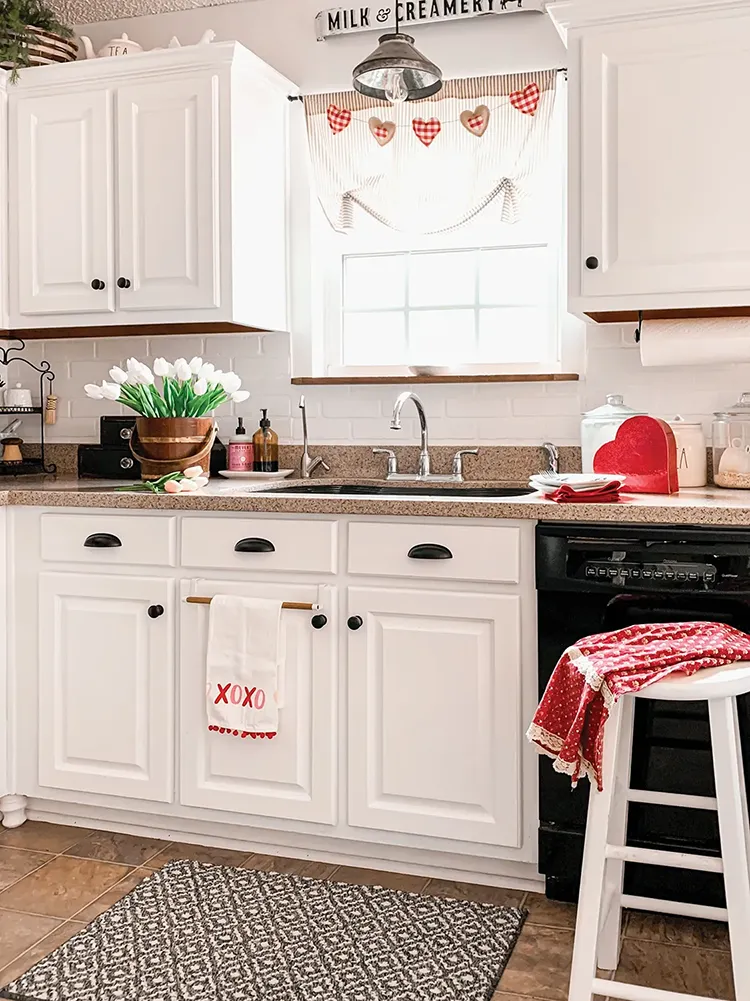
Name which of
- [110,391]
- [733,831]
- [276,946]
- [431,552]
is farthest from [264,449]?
[733,831]

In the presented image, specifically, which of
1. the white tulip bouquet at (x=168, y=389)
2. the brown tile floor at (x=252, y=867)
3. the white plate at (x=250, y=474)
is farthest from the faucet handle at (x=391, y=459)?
the brown tile floor at (x=252, y=867)

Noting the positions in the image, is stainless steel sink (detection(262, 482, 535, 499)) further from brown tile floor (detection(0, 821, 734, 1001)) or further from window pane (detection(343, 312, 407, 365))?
brown tile floor (detection(0, 821, 734, 1001))

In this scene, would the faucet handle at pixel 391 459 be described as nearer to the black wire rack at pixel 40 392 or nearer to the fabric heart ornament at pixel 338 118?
the fabric heart ornament at pixel 338 118

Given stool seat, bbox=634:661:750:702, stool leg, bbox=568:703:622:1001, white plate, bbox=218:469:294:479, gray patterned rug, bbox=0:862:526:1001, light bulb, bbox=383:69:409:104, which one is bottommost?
gray patterned rug, bbox=0:862:526:1001

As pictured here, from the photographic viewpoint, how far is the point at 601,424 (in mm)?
2965

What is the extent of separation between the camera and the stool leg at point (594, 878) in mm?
1874

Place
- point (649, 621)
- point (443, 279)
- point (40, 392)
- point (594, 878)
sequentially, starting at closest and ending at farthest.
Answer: point (594, 878)
point (649, 621)
point (443, 279)
point (40, 392)

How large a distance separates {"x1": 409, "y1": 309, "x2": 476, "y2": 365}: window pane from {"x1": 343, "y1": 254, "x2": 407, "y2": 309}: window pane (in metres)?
0.10

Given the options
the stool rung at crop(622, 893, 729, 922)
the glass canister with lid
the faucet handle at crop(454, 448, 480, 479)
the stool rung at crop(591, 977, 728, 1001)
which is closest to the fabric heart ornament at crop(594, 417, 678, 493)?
the glass canister with lid

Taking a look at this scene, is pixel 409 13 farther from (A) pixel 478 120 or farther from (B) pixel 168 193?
(B) pixel 168 193

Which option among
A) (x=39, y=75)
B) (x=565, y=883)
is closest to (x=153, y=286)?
(x=39, y=75)

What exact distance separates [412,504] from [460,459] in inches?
29.0

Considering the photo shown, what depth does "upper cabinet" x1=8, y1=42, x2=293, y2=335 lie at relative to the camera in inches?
123

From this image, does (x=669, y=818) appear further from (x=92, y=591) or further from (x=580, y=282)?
(x=92, y=591)
